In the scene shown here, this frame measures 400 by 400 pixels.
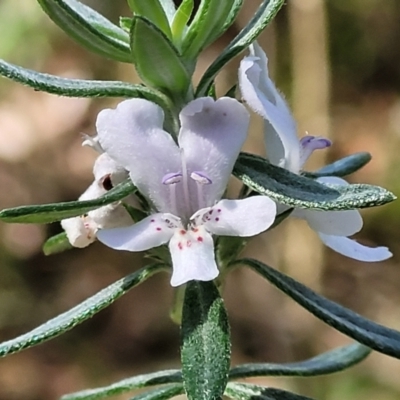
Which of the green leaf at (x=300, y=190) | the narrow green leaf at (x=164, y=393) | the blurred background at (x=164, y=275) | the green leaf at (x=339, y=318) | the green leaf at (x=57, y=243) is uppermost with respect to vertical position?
the green leaf at (x=300, y=190)

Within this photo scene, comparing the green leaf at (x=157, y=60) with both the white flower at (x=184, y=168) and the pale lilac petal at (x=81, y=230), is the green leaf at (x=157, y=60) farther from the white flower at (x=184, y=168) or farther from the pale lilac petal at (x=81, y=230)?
the pale lilac petal at (x=81, y=230)

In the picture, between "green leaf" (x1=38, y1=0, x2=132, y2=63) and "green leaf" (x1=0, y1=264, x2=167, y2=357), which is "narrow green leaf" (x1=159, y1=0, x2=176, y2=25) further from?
"green leaf" (x1=0, y1=264, x2=167, y2=357)

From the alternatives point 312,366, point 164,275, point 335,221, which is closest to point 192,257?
point 335,221

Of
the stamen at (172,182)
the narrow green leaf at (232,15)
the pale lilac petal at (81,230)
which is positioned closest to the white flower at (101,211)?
the pale lilac petal at (81,230)

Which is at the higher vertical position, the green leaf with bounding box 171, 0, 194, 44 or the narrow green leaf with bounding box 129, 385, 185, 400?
the green leaf with bounding box 171, 0, 194, 44

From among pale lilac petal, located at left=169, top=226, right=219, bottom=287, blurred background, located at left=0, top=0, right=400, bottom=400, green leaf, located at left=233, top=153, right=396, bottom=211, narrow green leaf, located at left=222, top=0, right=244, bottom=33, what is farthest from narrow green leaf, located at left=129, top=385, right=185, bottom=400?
blurred background, located at left=0, top=0, right=400, bottom=400

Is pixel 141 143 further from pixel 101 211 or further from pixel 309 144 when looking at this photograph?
pixel 309 144
